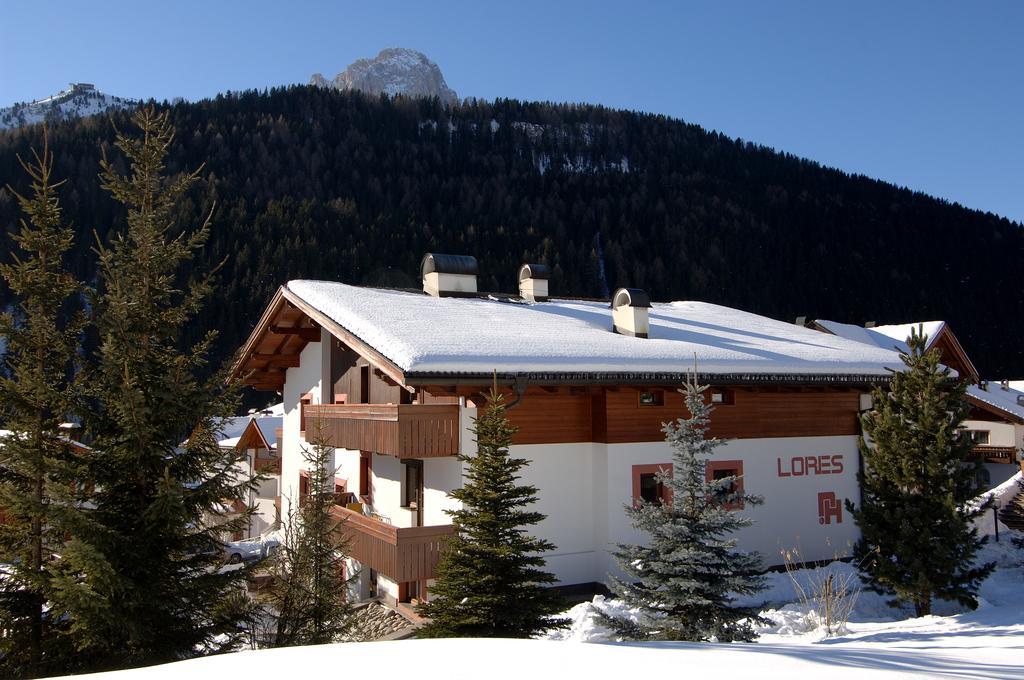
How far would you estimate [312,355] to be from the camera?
20.4 meters

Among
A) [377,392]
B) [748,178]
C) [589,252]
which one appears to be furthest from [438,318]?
[748,178]

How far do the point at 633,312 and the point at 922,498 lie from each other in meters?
6.60

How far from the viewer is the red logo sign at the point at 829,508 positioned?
1605 centimetres

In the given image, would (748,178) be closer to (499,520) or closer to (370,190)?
(370,190)

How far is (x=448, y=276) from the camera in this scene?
18.7 m

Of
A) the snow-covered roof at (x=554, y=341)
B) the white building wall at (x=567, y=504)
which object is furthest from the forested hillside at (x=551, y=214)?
the white building wall at (x=567, y=504)

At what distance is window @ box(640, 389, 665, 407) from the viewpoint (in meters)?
14.3

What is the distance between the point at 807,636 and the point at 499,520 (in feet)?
16.5

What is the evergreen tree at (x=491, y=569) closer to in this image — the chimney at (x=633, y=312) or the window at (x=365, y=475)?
the chimney at (x=633, y=312)

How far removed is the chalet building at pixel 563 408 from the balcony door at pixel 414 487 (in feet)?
Result: 0.14

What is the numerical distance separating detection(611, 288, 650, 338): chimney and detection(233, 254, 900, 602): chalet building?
0.14 feet

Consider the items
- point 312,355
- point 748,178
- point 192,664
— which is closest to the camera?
point 192,664

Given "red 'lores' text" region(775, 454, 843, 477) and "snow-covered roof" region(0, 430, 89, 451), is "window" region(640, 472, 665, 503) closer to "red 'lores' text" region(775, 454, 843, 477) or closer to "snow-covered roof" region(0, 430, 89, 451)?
"red 'lores' text" region(775, 454, 843, 477)

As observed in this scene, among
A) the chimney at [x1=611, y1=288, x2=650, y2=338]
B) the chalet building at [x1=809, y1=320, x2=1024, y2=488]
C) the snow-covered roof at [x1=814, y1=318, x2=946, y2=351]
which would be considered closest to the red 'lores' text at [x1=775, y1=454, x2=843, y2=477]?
the chimney at [x1=611, y1=288, x2=650, y2=338]
